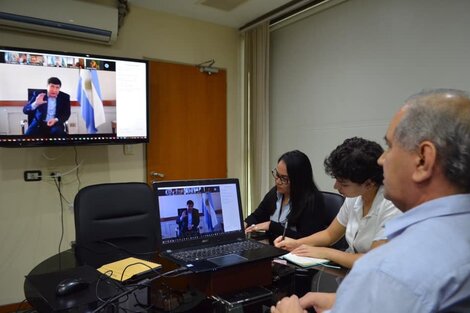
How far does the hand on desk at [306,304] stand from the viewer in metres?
0.99

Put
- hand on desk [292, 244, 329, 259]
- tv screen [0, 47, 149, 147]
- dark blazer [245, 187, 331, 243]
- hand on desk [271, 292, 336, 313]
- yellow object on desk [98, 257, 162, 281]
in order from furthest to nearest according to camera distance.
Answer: tv screen [0, 47, 149, 147]
dark blazer [245, 187, 331, 243]
hand on desk [292, 244, 329, 259]
yellow object on desk [98, 257, 162, 281]
hand on desk [271, 292, 336, 313]

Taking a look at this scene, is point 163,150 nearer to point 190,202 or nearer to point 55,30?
point 55,30

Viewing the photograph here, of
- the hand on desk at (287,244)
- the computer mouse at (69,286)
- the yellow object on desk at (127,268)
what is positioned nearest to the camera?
the computer mouse at (69,286)

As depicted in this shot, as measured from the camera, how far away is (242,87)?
159 inches

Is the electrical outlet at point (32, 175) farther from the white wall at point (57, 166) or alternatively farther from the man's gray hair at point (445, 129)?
the man's gray hair at point (445, 129)

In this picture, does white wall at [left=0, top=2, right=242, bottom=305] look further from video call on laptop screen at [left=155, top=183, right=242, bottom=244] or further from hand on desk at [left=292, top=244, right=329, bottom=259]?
hand on desk at [left=292, top=244, right=329, bottom=259]

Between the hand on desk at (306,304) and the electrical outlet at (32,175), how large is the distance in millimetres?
2609

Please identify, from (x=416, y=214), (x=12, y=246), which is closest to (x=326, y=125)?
(x=416, y=214)

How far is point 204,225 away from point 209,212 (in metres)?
0.06

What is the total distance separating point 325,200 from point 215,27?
98.2 inches

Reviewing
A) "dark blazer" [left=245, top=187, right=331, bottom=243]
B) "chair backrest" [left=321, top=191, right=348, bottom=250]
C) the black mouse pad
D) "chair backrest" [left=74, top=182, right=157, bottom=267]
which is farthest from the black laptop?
"chair backrest" [left=321, top=191, right=348, bottom=250]

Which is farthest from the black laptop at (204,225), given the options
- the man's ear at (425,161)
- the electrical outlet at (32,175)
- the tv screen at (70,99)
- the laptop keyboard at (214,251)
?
the electrical outlet at (32,175)

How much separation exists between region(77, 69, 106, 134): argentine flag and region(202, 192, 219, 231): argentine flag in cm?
186

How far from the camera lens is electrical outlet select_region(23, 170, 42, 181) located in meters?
2.93
